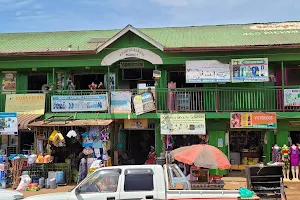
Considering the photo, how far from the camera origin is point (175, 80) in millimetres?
17844

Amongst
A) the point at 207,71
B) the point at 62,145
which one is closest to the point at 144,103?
the point at 207,71

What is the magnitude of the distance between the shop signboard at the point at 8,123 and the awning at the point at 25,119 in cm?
22

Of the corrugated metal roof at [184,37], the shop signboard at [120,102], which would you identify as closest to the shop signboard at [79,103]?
the shop signboard at [120,102]

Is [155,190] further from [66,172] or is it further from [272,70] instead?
[272,70]

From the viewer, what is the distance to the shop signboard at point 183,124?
48.5 ft

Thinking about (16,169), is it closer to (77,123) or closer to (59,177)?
(59,177)

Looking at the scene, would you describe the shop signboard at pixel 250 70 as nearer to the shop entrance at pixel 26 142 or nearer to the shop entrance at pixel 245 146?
the shop entrance at pixel 245 146

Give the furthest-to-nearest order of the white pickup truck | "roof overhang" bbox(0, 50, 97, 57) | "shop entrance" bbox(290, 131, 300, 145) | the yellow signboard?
1. "shop entrance" bbox(290, 131, 300, 145)
2. the yellow signboard
3. "roof overhang" bbox(0, 50, 97, 57)
4. the white pickup truck

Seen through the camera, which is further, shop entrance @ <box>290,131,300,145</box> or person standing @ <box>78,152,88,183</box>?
shop entrance @ <box>290,131,300,145</box>

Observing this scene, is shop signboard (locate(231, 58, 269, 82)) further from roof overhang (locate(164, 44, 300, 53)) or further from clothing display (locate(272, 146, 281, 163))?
clothing display (locate(272, 146, 281, 163))

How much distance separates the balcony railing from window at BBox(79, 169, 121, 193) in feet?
26.6

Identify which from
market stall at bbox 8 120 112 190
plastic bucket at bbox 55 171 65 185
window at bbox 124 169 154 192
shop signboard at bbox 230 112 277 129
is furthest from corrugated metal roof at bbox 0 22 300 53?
window at bbox 124 169 154 192

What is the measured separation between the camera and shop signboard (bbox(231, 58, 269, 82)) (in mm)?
14914

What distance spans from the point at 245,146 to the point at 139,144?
5.33 metres
